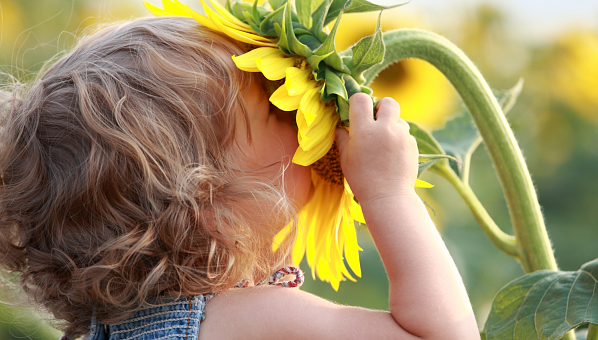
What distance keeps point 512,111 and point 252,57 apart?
137 cm

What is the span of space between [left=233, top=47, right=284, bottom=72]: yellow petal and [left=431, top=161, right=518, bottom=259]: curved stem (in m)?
0.36

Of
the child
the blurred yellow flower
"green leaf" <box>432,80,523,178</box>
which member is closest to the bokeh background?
the blurred yellow flower

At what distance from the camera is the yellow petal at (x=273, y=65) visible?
1.93ft

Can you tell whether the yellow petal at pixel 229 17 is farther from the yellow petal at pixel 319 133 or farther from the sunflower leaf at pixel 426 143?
the sunflower leaf at pixel 426 143

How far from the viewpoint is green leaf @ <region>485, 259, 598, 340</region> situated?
2.06 feet

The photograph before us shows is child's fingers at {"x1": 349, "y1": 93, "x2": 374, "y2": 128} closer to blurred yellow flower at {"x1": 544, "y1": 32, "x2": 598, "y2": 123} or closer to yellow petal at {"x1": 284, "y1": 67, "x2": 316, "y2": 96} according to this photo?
yellow petal at {"x1": 284, "y1": 67, "x2": 316, "y2": 96}

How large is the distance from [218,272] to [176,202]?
10cm

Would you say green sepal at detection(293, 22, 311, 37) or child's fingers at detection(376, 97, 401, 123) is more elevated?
green sepal at detection(293, 22, 311, 37)

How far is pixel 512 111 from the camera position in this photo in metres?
1.76

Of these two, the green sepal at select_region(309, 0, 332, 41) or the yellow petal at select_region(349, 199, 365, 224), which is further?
the yellow petal at select_region(349, 199, 365, 224)

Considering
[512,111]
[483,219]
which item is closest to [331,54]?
[483,219]

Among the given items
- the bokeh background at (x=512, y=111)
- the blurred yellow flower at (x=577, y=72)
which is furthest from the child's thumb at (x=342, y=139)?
the blurred yellow flower at (x=577, y=72)

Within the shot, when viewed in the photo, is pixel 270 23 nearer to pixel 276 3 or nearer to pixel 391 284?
pixel 276 3

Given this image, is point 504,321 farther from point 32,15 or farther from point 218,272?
point 32,15
